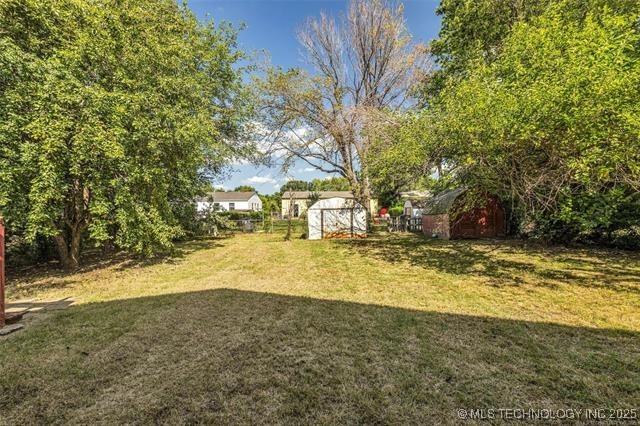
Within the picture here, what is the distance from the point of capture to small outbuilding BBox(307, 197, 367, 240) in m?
16.4

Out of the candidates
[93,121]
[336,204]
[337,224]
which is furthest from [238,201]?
[93,121]

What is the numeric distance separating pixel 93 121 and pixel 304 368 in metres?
7.11

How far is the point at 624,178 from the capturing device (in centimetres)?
519

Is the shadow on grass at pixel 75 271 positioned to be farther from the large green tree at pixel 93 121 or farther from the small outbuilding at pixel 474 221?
the small outbuilding at pixel 474 221

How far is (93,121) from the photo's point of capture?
21.2 ft

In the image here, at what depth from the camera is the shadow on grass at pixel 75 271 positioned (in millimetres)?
6824

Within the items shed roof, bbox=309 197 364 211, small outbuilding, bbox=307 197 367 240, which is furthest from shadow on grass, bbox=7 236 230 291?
shed roof, bbox=309 197 364 211

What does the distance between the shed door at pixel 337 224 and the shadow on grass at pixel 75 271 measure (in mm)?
7720

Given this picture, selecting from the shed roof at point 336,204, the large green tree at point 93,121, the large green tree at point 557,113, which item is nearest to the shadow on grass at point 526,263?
the large green tree at point 557,113

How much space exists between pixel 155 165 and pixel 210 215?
10.7 meters

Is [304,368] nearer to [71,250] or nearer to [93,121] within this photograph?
[93,121]

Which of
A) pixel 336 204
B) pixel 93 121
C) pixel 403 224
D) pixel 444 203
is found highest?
pixel 93 121

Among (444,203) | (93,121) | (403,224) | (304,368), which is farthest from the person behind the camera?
(403,224)

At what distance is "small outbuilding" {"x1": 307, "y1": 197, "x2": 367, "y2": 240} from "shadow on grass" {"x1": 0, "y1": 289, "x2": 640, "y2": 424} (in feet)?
39.3
